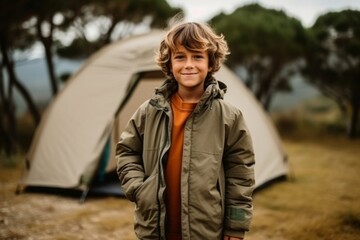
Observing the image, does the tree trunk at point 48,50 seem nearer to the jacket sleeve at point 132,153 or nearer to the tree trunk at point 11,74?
the tree trunk at point 11,74

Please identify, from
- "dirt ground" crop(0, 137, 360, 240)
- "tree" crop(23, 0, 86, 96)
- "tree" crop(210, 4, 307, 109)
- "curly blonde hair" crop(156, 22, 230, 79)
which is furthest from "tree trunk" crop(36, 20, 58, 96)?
"curly blonde hair" crop(156, 22, 230, 79)

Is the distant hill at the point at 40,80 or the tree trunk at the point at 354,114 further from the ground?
the distant hill at the point at 40,80

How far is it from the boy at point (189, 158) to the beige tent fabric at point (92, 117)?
2825 mm

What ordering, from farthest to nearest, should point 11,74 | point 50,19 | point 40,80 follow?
point 40,80
point 50,19
point 11,74

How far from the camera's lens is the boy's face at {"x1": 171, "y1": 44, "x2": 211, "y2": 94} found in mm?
1757

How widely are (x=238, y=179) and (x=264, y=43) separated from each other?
966 cm

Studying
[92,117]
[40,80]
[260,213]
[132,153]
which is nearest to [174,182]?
[132,153]

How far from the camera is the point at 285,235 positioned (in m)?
3.39

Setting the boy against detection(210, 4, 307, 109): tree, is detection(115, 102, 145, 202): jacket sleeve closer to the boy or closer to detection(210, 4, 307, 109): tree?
the boy

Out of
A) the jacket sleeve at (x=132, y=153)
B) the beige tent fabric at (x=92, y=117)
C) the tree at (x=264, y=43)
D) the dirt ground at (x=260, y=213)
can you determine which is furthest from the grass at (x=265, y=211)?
the tree at (x=264, y=43)

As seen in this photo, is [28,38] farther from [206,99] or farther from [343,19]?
[206,99]

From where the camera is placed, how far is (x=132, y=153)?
1.84 meters

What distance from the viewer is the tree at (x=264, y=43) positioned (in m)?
10.6

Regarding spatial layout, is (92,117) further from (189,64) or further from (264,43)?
(264,43)
